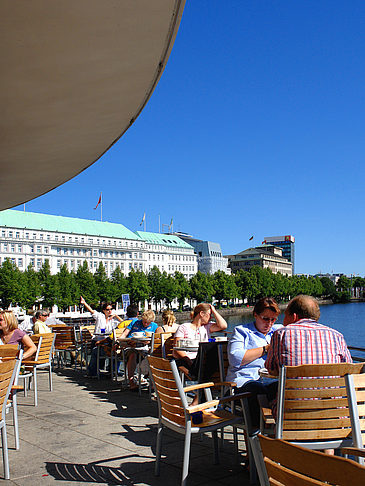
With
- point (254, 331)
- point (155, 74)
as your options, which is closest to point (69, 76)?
point (155, 74)

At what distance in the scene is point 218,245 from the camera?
534 ft

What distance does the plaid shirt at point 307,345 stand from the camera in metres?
3.82

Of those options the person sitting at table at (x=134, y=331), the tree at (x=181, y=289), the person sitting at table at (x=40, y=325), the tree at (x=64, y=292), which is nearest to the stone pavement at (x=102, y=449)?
the person sitting at table at (x=134, y=331)

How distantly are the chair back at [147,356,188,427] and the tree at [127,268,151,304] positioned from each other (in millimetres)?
85180

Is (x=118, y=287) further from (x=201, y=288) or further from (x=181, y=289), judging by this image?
(x=201, y=288)

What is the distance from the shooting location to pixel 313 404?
11.3 ft

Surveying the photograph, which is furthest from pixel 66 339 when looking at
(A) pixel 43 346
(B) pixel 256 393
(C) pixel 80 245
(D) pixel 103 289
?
(C) pixel 80 245

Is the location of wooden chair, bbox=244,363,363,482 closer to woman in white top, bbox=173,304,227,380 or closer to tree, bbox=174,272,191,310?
woman in white top, bbox=173,304,227,380

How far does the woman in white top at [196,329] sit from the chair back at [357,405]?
3.18 metres

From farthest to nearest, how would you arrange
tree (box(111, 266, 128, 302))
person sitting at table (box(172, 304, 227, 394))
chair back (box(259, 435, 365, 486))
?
tree (box(111, 266, 128, 302)), person sitting at table (box(172, 304, 227, 394)), chair back (box(259, 435, 365, 486))

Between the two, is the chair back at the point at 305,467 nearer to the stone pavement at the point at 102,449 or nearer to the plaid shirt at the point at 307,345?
the plaid shirt at the point at 307,345

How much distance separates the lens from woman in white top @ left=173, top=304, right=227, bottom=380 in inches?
258

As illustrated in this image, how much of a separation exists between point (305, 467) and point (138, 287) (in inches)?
3530

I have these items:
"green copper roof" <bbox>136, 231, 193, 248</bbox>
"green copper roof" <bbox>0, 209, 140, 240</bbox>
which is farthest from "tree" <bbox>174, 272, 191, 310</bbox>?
"green copper roof" <bbox>136, 231, 193, 248</bbox>
